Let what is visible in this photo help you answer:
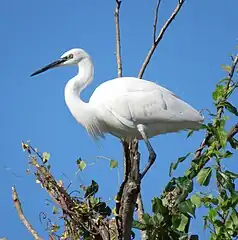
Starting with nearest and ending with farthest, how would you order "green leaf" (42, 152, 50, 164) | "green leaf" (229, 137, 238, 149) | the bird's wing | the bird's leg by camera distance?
"green leaf" (42, 152, 50, 164) → "green leaf" (229, 137, 238, 149) → the bird's leg → the bird's wing

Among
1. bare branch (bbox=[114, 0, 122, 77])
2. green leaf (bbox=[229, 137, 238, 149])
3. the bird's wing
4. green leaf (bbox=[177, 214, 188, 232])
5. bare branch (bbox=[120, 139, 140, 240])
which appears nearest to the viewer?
bare branch (bbox=[120, 139, 140, 240])

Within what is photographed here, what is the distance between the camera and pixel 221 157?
99.0 inches

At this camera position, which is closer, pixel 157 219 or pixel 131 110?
pixel 157 219

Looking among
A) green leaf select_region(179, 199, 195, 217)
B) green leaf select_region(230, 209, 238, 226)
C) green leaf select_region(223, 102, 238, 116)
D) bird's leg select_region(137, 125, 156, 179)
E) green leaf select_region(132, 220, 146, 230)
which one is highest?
bird's leg select_region(137, 125, 156, 179)

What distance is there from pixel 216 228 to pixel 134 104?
1365 mm

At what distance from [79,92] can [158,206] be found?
1.37 metres

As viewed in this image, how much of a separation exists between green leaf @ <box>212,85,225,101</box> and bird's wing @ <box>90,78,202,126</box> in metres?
0.90

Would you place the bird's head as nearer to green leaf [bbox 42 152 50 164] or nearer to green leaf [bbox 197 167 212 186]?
green leaf [bbox 42 152 50 164]

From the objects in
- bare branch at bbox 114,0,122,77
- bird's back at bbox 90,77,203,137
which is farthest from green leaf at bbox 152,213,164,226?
bare branch at bbox 114,0,122,77

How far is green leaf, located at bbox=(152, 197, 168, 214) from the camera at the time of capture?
268 centimetres

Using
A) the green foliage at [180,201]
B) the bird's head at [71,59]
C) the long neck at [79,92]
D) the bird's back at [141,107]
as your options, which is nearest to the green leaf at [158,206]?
the green foliage at [180,201]

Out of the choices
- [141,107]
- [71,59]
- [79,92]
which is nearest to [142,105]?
[141,107]

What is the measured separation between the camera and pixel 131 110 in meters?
3.67

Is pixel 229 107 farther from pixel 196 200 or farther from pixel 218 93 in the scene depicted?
pixel 196 200
